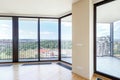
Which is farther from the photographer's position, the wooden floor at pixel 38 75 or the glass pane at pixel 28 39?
the glass pane at pixel 28 39

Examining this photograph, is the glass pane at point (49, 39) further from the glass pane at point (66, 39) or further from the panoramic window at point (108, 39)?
the panoramic window at point (108, 39)

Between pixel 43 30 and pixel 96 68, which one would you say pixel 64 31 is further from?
pixel 96 68

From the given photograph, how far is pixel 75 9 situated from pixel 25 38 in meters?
3.34

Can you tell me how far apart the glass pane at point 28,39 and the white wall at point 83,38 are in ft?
9.14

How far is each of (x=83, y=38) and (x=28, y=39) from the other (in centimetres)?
353

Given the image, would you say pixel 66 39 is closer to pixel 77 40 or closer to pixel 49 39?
pixel 49 39

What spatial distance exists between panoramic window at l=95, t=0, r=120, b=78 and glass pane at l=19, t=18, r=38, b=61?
3.38 metres

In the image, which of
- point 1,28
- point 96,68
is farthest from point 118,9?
point 1,28

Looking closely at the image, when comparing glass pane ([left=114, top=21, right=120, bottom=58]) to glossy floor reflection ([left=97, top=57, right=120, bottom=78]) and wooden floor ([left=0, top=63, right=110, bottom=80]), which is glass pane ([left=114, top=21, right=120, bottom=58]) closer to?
glossy floor reflection ([left=97, top=57, right=120, bottom=78])

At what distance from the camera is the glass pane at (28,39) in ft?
21.8

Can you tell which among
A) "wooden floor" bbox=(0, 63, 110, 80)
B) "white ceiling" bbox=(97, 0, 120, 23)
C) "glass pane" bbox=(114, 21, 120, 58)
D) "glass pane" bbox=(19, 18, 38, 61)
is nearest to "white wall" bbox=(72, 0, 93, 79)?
"wooden floor" bbox=(0, 63, 110, 80)

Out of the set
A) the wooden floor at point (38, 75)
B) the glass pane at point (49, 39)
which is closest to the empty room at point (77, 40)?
the wooden floor at point (38, 75)

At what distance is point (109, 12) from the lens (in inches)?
166

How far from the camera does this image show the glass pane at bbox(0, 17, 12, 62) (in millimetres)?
6449
